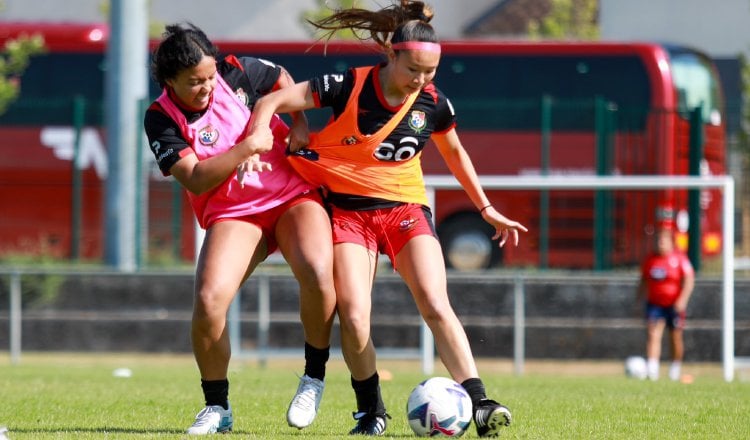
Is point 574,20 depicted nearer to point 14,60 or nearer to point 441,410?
point 14,60

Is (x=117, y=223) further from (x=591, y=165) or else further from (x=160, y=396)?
(x=160, y=396)

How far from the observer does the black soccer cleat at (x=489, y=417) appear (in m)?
6.37

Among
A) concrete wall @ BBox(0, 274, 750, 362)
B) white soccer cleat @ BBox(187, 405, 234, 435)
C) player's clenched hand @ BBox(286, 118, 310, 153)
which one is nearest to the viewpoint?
white soccer cleat @ BBox(187, 405, 234, 435)

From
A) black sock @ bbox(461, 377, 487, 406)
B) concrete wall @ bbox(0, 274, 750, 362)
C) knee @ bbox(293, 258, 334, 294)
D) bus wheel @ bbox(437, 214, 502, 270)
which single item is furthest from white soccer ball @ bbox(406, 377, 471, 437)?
bus wheel @ bbox(437, 214, 502, 270)

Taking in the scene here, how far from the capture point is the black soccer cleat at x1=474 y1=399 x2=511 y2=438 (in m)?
6.37

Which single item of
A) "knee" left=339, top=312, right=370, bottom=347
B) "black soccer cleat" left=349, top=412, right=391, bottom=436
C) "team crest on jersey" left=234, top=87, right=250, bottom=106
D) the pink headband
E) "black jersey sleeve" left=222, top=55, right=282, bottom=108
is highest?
the pink headband

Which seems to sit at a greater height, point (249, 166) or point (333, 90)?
point (333, 90)

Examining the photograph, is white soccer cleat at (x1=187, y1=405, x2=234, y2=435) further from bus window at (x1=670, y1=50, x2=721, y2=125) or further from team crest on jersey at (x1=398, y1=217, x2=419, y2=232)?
bus window at (x1=670, y1=50, x2=721, y2=125)

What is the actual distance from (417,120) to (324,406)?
253 centimetres

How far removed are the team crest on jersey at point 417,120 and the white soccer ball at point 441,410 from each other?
46.6 inches

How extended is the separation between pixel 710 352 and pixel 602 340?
1.15m

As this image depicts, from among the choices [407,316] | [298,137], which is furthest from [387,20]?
[407,316]

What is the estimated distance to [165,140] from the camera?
6.60 meters

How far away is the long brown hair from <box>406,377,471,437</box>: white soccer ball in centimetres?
159
